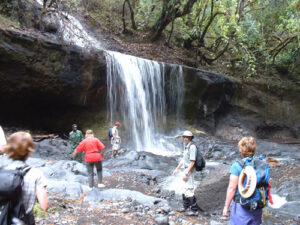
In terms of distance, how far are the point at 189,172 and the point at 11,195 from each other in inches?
142

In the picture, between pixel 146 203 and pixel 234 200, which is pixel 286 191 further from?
pixel 234 200

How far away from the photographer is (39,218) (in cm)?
432

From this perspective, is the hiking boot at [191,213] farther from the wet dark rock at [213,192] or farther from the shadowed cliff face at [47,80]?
the shadowed cliff face at [47,80]

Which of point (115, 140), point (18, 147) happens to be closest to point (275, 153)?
point (115, 140)

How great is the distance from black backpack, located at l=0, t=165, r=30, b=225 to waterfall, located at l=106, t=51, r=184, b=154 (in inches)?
461

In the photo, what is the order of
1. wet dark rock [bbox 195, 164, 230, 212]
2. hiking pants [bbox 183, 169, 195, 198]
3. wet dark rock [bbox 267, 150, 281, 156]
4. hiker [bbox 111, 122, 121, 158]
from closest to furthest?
hiking pants [bbox 183, 169, 195, 198] → wet dark rock [bbox 195, 164, 230, 212] → hiker [bbox 111, 122, 121, 158] → wet dark rock [bbox 267, 150, 281, 156]

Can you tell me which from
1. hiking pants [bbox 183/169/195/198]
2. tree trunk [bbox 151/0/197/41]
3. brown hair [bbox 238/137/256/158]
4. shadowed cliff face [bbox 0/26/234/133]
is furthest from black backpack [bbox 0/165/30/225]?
tree trunk [bbox 151/0/197/41]

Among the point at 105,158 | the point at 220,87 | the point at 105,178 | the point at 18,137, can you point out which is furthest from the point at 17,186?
the point at 220,87

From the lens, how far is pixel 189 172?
17.3 ft

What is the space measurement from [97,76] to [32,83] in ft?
9.78

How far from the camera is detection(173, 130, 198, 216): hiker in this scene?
5172 millimetres

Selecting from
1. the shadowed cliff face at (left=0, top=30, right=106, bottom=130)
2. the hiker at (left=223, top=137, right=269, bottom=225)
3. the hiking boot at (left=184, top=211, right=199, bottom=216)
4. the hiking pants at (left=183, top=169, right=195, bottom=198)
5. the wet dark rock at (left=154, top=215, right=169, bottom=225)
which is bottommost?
the hiking boot at (left=184, top=211, right=199, bottom=216)

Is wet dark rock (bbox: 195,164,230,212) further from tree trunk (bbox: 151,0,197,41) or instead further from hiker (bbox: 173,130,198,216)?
tree trunk (bbox: 151,0,197,41)

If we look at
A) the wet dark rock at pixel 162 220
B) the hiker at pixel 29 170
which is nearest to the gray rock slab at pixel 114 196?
the wet dark rock at pixel 162 220
